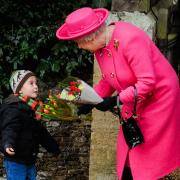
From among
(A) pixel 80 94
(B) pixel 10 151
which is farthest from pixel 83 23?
(B) pixel 10 151

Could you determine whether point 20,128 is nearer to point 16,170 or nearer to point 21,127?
point 21,127

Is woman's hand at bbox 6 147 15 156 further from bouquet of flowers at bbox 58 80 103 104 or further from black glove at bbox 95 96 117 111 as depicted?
black glove at bbox 95 96 117 111

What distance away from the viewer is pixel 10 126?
448cm

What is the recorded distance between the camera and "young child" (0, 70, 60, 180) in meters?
4.50

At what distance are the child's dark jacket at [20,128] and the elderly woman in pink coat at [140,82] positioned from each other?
3.50 feet

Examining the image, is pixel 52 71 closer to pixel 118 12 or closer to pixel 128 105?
pixel 118 12

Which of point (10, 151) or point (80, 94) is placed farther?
point (10, 151)

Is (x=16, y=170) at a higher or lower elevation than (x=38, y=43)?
lower

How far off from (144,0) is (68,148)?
2.45 meters

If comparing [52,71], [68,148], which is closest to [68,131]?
[68,148]

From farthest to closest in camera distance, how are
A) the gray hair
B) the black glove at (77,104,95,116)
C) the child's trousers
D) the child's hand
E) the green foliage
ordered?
1. the green foliage
2. the child's trousers
3. the child's hand
4. the black glove at (77,104,95,116)
5. the gray hair

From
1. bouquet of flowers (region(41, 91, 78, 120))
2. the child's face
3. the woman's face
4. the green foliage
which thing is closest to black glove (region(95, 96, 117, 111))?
the woman's face

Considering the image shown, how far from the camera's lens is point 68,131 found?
257 inches

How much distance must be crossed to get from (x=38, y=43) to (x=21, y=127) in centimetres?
215
